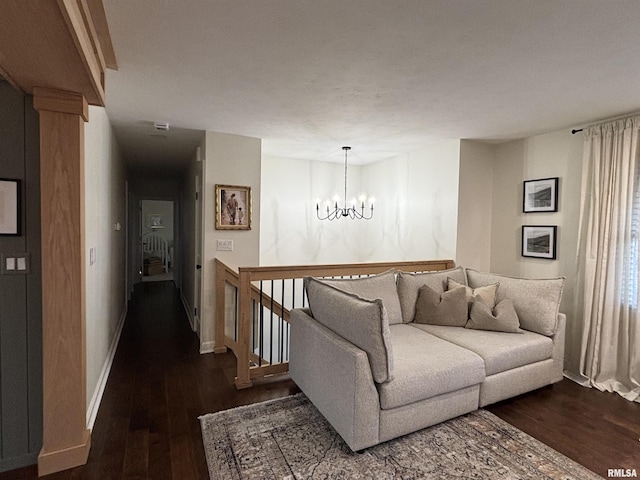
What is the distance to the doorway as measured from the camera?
8.98m

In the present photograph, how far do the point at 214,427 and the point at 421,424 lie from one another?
137cm

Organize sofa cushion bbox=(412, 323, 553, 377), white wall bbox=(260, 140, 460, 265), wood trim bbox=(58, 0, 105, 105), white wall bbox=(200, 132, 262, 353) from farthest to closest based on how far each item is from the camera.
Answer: white wall bbox=(260, 140, 460, 265) < white wall bbox=(200, 132, 262, 353) < sofa cushion bbox=(412, 323, 553, 377) < wood trim bbox=(58, 0, 105, 105)

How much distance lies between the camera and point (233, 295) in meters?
3.70

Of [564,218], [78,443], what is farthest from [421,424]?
[564,218]

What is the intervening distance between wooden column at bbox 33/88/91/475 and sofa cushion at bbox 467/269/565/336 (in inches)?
129

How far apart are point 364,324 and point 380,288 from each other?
101 cm

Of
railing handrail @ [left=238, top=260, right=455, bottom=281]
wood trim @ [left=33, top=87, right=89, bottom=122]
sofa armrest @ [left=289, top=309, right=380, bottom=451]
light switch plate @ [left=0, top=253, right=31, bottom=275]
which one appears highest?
wood trim @ [left=33, top=87, right=89, bottom=122]

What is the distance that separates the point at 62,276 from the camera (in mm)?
1817

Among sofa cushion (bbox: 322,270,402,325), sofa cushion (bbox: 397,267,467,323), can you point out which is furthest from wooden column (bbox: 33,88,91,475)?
sofa cushion (bbox: 397,267,467,323)

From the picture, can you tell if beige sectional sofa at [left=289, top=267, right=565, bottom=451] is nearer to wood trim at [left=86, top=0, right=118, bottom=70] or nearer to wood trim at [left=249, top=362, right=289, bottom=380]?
wood trim at [left=249, top=362, right=289, bottom=380]

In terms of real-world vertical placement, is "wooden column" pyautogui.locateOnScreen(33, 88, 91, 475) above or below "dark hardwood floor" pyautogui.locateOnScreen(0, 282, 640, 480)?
above

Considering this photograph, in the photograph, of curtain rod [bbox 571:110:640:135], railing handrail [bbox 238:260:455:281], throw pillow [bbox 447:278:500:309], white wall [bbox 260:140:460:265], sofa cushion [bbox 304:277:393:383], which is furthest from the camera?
white wall [bbox 260:140:460:265]

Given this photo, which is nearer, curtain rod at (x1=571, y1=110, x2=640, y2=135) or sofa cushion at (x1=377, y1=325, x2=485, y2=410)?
sofa cushion at (x1=377, y1=325, x2=485, y2=410)

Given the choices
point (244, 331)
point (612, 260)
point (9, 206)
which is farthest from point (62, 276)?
point (612, 260)
